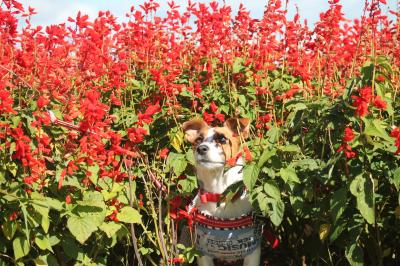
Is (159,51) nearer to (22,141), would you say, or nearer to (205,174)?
(205,174)

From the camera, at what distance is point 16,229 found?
3.79 m

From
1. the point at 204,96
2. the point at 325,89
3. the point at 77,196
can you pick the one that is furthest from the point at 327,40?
the point at 77,196

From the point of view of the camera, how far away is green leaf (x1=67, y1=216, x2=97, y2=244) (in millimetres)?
3727

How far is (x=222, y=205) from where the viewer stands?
416 centimetres

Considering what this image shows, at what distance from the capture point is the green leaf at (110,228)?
396 cm

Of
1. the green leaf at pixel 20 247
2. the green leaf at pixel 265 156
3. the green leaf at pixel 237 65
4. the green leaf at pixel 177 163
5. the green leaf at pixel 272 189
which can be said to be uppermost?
the green leaf at pixel 237 65

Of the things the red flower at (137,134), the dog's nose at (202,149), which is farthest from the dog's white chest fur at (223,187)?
the red flower at (137,134)

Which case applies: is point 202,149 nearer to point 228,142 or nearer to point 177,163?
point 228,142

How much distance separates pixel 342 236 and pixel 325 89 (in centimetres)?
131

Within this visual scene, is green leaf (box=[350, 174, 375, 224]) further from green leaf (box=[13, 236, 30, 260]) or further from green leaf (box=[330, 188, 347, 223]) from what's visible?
green leaf (box=[13, 236, 30, 260])

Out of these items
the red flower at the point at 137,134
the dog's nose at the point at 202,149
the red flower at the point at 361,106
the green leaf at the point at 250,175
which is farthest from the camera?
the dog's nose at the point at 202,149

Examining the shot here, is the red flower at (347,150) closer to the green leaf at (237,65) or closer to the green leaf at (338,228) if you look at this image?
the green leaf at (338,228)

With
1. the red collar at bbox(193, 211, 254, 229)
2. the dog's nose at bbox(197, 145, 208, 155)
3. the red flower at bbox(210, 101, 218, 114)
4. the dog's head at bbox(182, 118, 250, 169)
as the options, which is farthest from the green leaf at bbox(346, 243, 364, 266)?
the red flower at bbox(210, 101, 218, 114)

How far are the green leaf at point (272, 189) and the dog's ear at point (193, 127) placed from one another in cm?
74
